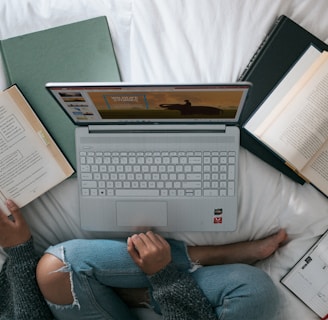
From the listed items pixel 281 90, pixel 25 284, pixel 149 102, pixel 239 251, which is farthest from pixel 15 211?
pixel 281 90

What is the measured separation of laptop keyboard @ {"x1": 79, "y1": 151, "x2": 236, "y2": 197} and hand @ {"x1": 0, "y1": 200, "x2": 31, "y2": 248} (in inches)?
6.0

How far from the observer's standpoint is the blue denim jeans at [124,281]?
1005 mm

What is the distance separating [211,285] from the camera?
40.8 inches

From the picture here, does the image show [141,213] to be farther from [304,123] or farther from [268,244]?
[304,123]

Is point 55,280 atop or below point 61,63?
Result: below

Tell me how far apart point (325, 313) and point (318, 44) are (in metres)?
0.56

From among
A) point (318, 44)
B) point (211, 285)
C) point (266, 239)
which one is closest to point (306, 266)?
point (266, 239)

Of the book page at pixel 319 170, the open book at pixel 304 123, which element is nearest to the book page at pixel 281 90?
the open book at pixel 304 123

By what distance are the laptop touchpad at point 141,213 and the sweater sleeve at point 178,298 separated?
0.10 m

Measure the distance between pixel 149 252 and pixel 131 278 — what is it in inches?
3.6

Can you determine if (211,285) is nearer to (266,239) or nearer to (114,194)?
(266,239)

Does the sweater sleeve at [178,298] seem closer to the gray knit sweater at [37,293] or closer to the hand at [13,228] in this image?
the gray knit sweater at [37,293]

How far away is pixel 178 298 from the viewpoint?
1.00 m

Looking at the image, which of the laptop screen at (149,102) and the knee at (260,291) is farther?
the knee at (260,291)
